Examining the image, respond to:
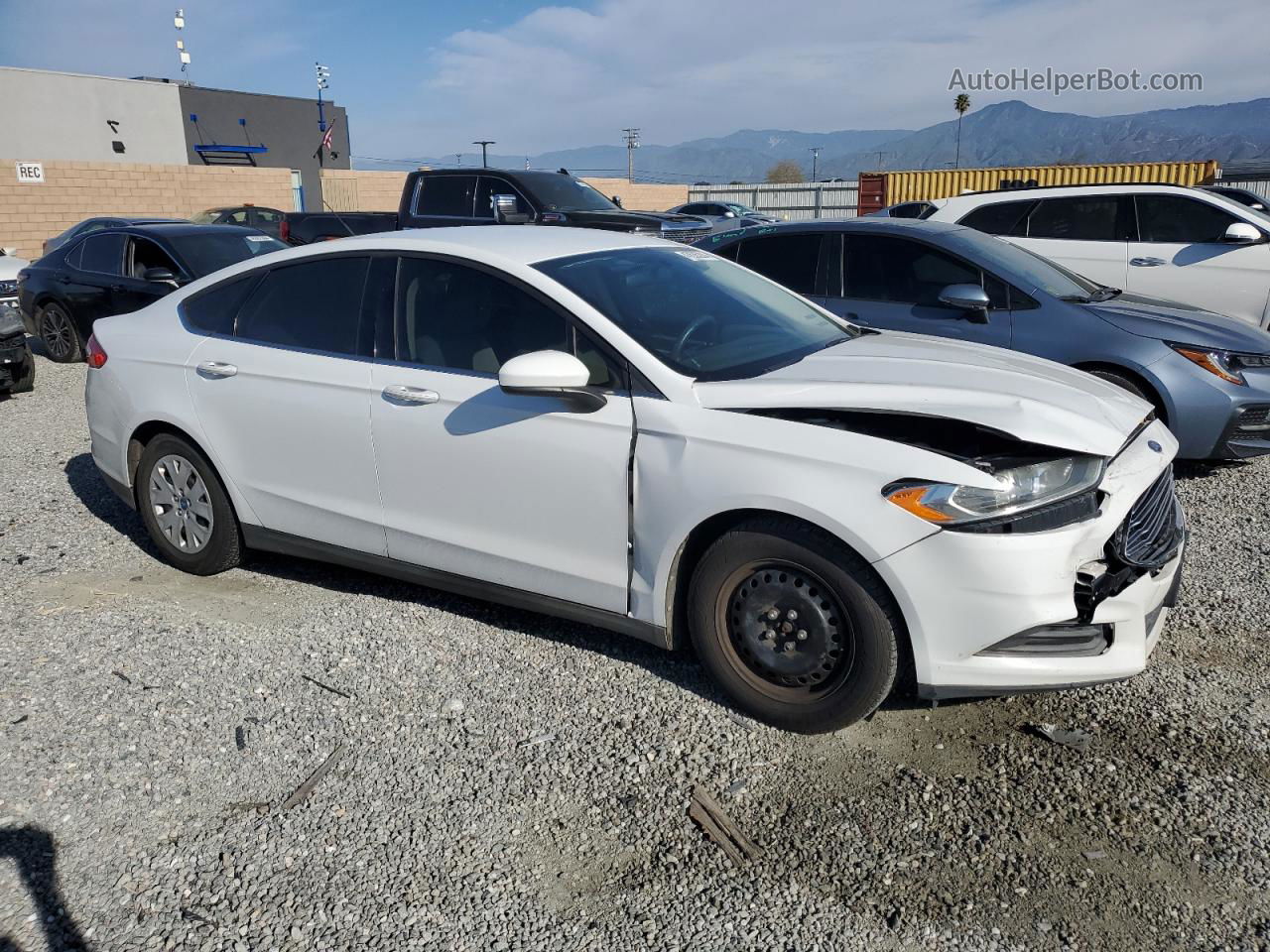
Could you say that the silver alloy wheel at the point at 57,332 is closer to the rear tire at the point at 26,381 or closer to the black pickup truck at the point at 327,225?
the rear tire at the point at 26,381

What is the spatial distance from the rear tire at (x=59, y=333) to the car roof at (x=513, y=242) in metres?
8.21

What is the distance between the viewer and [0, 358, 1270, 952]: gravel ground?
2.60 meters

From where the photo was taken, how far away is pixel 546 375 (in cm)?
344

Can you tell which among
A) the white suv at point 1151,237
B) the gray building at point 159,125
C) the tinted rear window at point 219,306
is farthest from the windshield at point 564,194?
the gray building at point 159,125

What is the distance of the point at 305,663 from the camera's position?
4.04 metres

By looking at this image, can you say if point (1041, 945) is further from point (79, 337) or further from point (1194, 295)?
point (79, 337)

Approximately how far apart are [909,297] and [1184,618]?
296cm

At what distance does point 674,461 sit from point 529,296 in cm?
93

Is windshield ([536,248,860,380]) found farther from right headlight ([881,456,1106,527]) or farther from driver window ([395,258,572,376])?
right headlight ([881,456,1106,527])

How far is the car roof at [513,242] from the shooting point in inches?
159

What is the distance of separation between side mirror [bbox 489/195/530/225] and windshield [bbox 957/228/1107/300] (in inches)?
215

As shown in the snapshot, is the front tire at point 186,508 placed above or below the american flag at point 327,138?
below

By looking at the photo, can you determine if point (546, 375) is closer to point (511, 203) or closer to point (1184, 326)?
point (1184, 326)

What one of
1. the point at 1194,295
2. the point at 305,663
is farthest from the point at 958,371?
the point at 1194,295
